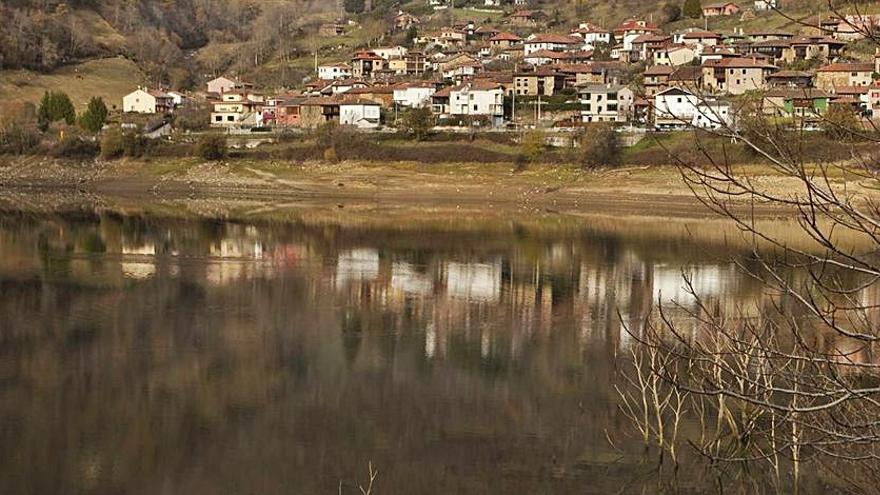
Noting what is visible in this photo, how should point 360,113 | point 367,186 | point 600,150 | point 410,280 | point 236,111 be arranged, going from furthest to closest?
1. point 236,111
2. point 360,113
3. point 600,150
4. point 367,186
5. point 410,280

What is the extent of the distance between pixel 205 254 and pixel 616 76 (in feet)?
167

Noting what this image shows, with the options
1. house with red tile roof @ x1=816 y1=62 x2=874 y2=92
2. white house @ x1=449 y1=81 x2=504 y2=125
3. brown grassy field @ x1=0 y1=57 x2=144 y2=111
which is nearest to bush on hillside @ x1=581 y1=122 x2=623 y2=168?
white house @ x1=449 y1=81 x2=504 y2=125

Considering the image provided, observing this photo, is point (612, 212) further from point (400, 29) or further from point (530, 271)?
point (400, 29)

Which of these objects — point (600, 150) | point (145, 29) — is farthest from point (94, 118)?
point (145, 29)

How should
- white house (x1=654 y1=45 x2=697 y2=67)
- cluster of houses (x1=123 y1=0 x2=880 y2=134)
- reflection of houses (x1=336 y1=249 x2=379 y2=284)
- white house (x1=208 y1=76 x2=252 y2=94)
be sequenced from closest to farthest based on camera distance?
reflection of houses (x1=336 y1=249 x2=379 y2=284) → cluster of houses (x1=123 y1=0 x2=880 y2=134) → white house (x1=654 y1=45 x2=697 y2=67) → white house (x1=208 y1=76 x2=252 y2=94)

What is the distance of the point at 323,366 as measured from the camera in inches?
755

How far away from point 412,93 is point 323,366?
62.8 m

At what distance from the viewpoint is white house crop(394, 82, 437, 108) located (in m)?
80.0

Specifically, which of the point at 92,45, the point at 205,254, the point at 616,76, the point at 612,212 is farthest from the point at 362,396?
the point at 92,45

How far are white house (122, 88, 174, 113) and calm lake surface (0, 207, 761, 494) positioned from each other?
53.7m

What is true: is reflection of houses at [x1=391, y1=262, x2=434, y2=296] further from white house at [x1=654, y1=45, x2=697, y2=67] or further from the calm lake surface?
white house at [x1=654, y1=45, x2=697, y2=67]

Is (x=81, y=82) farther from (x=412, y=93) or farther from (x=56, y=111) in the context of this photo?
(x=412, y=93)

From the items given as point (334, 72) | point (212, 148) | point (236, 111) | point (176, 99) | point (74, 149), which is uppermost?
point (334, 72)

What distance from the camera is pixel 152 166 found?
216 ft
